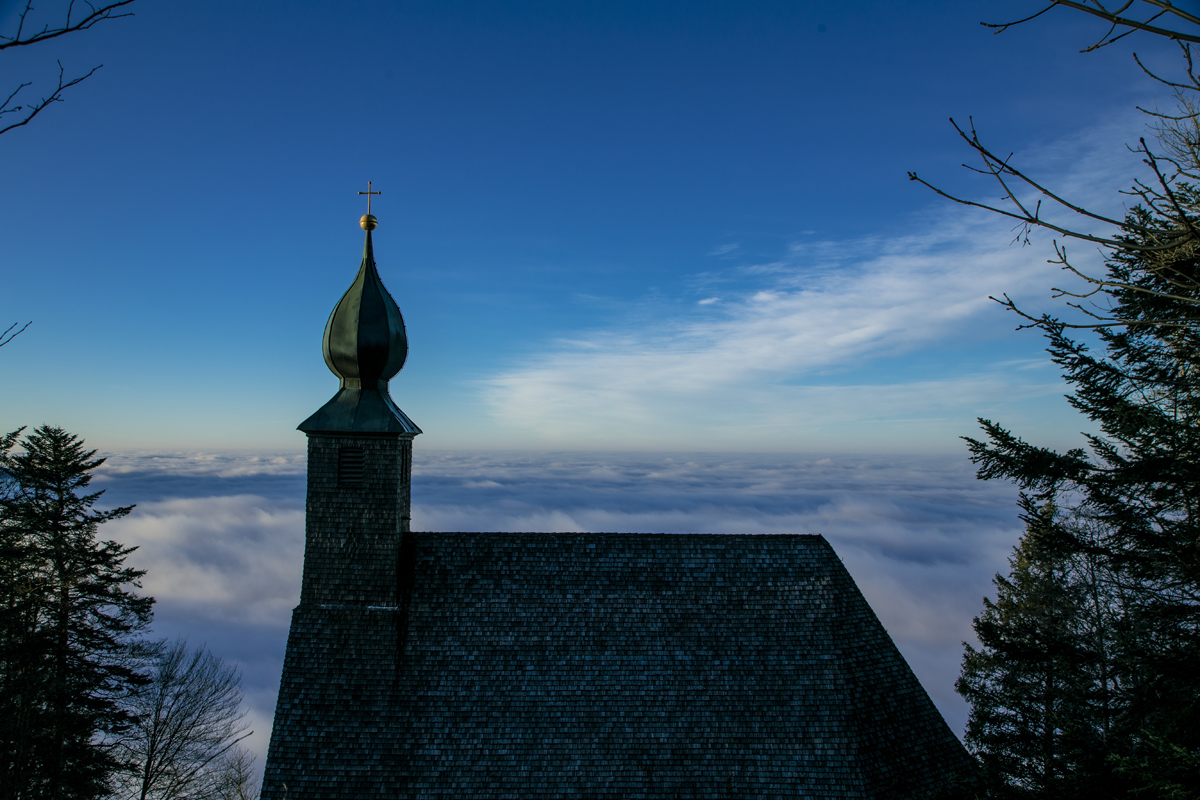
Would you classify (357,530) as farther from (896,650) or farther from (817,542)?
(896,650)

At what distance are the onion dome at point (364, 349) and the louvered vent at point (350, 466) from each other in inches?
36.2

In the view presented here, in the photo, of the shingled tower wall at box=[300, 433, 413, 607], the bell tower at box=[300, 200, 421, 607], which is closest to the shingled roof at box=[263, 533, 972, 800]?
the shingled tower wall at box=[300, 433, 413, 607]

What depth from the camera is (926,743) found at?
505 inches

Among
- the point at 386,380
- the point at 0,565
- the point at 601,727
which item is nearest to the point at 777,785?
the point at 601,727

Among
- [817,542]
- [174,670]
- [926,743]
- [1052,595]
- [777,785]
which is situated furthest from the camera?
[174,670]

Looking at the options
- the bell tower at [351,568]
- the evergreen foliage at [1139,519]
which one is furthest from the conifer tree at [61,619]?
the evergreen foliage at [1139,519]

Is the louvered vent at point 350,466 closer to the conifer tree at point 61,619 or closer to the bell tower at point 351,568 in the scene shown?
the bell tower at point 351,568

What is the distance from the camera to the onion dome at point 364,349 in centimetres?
1482

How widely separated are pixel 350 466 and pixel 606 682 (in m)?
7.90

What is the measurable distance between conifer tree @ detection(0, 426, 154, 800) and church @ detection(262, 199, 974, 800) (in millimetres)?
7193

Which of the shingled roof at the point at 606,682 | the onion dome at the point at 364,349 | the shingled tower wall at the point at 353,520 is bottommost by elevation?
the shingled roof at the point at 606,682

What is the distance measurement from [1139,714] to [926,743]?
15.4 feet

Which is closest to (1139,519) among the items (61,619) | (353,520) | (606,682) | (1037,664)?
(1037,664)

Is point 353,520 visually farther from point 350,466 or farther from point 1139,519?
point 1139,519
